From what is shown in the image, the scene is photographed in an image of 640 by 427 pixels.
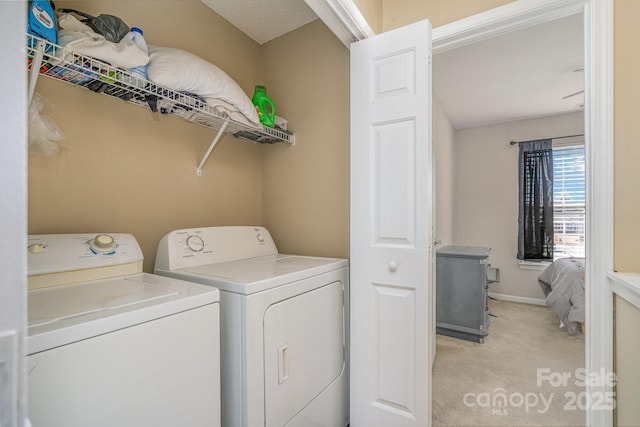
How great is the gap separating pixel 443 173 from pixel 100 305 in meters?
3.76

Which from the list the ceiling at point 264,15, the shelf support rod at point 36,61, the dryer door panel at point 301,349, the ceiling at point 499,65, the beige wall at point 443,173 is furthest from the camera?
the beige wall at point 443,173

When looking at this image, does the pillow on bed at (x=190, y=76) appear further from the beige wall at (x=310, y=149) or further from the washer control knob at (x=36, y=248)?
the washer control knob at (x=36, y=248)

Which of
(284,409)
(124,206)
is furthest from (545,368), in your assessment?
(124,206)

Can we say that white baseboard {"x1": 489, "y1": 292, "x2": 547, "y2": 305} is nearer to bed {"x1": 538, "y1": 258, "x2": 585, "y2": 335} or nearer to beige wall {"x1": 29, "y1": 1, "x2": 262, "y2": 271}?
bed {"x1": 538, "y1": 258, "x2": 585, "y2": 335}

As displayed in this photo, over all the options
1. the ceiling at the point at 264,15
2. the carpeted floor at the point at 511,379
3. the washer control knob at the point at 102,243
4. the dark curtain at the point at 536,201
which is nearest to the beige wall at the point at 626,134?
the carpeted floor at the point at 511,379

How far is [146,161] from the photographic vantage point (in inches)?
59.3

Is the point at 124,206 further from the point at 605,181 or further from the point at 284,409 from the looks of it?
the point at 605,181

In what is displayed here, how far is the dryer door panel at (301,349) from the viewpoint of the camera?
1.15 m

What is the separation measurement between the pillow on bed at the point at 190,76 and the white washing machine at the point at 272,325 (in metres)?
0.69

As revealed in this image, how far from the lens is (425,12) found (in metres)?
1.59

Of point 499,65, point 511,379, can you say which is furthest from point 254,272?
point 499,65

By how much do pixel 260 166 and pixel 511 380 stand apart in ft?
8.28

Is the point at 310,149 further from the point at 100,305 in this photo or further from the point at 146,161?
the point at 100,305

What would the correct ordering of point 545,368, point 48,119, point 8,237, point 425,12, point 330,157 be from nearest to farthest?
point 8,237, point 48,119, point 425,12, point 330,157, point 545,368
